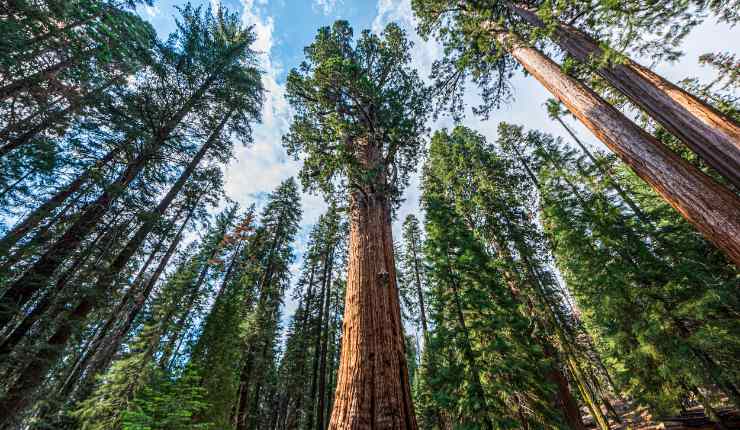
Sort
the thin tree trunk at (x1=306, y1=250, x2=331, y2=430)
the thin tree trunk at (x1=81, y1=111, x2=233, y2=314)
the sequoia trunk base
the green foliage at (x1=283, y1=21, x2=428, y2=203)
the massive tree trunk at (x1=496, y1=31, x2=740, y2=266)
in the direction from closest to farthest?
1. the sequoia trunk base
2. the massive tree trunk at (x1=496, y1=31, x2=740, y2=266)
3. the green foliage at (x1=283, y1=21, x2=428, y2=203)
4. the thin tree trunk at (x1=81, y1=111, x2=233, y2=314)
5. the thin tree trunk at (x1=306, y1=250, x2=331, y2=430)

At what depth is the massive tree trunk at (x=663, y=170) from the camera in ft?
8.29

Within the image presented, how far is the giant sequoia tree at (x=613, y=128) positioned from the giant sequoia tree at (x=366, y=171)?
4.25 feet

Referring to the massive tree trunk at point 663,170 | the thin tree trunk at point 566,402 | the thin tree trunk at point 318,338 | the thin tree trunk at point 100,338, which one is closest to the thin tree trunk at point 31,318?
the thin tree trunk at point 100,338

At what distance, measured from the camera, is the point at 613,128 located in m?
3.62

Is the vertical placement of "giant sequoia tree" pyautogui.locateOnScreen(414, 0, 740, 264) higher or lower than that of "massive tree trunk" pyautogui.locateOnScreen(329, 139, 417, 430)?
higher

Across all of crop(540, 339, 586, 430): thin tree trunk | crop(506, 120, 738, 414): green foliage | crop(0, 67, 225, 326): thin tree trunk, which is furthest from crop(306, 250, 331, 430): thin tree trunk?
crop(506, 120, 738, 414): green foliage

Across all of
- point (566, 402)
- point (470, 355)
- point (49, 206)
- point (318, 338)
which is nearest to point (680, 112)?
point (470, 355)

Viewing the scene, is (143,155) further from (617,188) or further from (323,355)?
(617,188)

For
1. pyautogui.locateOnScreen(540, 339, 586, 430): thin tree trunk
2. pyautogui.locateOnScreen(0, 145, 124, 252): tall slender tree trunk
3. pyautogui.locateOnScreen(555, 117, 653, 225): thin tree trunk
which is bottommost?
pyautogui.locateOnScreen(540, 339, 586, 430): thin tree trunk

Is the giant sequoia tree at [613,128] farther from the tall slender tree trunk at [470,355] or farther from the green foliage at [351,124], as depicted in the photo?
the tall slender tree trunk at [470,355]

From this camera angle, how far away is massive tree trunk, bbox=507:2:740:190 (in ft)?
9.27

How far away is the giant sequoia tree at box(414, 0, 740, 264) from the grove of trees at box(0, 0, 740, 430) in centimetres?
3

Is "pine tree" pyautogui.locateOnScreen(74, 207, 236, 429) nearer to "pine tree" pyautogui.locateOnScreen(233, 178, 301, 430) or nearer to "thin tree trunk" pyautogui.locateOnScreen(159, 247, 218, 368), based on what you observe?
"thin tree trunk" pyautogui.locateOnScreen(159, 247, 218, 368)

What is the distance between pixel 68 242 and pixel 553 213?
17.2m
